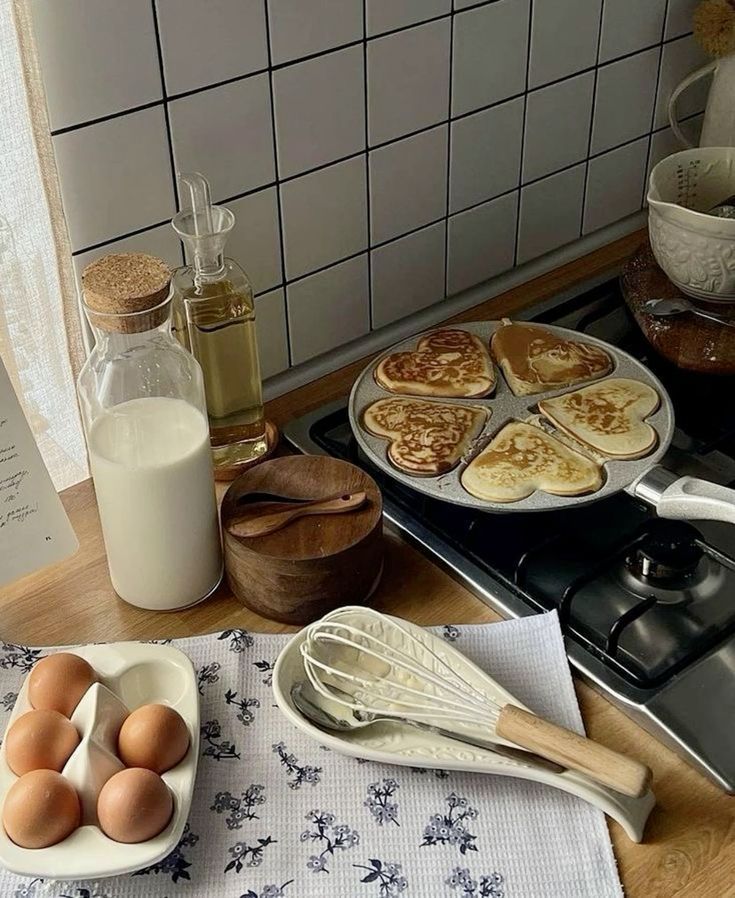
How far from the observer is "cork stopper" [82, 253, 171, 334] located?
78cm

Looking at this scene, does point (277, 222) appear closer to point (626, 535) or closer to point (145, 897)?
point (626, 535)

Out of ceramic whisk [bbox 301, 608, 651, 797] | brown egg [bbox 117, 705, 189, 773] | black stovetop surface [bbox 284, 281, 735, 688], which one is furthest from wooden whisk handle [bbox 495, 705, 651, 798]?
brown egg [bbox 117, 705, 189, 773]

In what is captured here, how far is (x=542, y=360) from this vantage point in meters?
1.07

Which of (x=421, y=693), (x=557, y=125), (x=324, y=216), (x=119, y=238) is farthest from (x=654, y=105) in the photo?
(x=421, y=693)

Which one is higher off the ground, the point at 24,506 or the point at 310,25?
the point at 310,25

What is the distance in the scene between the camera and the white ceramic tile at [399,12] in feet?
3.31

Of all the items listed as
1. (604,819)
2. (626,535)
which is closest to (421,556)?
(626,535)

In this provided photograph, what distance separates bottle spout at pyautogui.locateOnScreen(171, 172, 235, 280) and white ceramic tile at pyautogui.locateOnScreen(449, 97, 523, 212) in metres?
0.32

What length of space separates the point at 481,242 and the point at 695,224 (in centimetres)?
26

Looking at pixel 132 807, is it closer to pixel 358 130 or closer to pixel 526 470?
pixel 526 470

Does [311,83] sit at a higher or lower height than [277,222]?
higher

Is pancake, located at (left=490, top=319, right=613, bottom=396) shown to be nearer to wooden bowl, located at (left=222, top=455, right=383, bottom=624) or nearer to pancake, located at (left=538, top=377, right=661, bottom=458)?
pancake, located at (left=538, top=377, right=661, bottom=458)

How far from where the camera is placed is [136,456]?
84 centimetres

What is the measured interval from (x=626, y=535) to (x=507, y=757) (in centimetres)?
27
